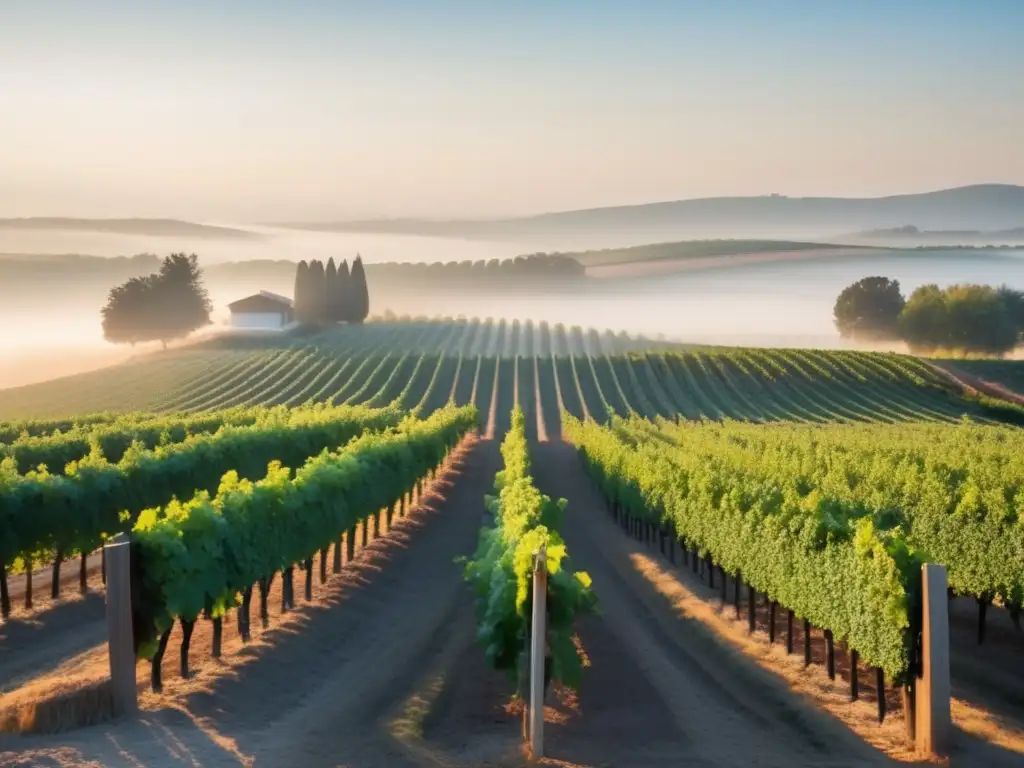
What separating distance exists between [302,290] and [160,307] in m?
19.8

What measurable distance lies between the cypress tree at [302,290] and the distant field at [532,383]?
24.3 m

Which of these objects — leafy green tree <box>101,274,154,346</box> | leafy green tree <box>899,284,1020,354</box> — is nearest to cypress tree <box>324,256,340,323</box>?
leafy green tree <box>101,274,154,346</box>

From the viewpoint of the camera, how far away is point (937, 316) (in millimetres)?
132000

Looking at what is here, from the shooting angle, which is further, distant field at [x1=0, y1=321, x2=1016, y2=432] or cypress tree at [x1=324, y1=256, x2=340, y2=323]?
cypress tree at [x1=324, y1=256, x2=340, y2=323]

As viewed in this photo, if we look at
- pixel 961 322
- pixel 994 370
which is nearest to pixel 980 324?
pixel 961 322

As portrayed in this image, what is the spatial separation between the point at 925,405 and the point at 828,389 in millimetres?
8931

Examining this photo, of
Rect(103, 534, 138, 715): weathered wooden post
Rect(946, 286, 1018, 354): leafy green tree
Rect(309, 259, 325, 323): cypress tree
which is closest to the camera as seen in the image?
Rect(103, 534, 138, 715): weathered wooden post

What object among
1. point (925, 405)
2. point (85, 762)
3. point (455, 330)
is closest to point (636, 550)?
point (85, 762)

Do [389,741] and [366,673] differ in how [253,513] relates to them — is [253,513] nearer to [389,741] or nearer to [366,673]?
[366,673]

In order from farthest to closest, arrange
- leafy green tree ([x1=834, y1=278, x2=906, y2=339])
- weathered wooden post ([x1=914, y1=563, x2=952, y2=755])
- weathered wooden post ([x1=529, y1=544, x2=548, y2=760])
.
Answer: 1. leafy green tree ([x1=834, y1=278, x2=906, y2=339])
2. weathered wooden post ([x1=914, y1=563, x2=952, y2=755])
3. weathered wooden post ([x1=529, y1=544, x2=548, y2=760])

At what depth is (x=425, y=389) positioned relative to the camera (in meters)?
98.1

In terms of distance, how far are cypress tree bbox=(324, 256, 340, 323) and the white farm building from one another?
1273 cm

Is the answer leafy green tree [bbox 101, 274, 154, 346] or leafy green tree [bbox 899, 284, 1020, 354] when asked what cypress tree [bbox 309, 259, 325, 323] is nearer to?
leafy green tree [bbox 101, 274, 154, 346]

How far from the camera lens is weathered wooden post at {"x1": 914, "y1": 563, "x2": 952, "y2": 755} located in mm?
14242
